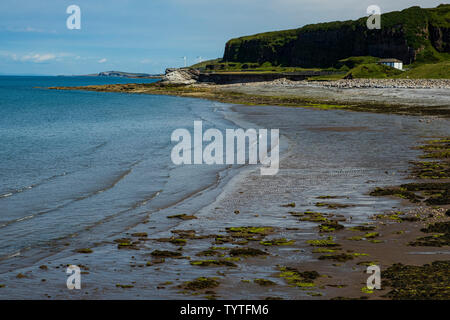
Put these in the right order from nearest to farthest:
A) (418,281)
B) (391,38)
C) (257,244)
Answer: (418,281)
(257,244)
(391,38)

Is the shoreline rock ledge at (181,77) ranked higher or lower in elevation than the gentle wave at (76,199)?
higher

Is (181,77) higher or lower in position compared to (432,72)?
higher

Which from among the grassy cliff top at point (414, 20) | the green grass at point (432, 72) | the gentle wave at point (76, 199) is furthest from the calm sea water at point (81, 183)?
the grassy cliff top at point (414, 20)

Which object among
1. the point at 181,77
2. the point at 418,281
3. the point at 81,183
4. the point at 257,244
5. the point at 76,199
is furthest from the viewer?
the point at 181,77

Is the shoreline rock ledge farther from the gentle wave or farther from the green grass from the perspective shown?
the gentle wave

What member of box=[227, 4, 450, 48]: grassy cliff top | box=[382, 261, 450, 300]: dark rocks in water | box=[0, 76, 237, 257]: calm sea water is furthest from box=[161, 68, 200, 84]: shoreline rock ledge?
box=[382, 261, 450, 300]: dark rocks in water

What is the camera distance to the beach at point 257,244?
8.64 m

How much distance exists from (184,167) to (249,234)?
37.3 ft

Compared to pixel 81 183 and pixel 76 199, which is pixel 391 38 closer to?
pixel 81 183

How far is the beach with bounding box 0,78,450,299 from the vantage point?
8641 mm

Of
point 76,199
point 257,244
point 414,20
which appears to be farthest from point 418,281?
point 414,20

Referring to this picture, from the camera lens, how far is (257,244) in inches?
437

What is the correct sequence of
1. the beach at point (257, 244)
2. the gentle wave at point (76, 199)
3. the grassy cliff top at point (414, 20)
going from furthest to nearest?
1. the grassy cliff top at point (414, 20)
2. the gentle wave at point (76, 199)
3. the beach at point (257, 244)

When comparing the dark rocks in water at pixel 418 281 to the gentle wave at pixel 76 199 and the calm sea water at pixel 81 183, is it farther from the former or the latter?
the gentle wave at pixel 76 199
